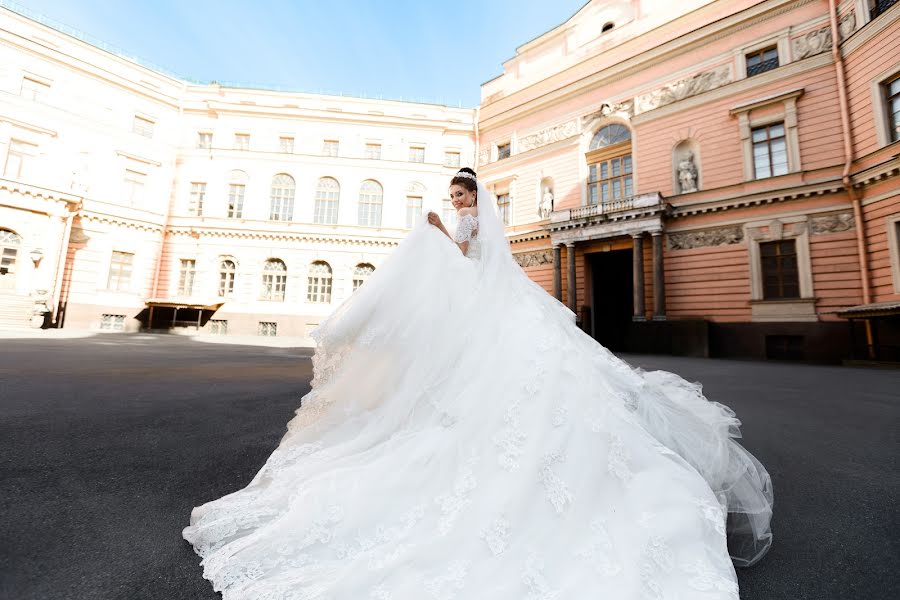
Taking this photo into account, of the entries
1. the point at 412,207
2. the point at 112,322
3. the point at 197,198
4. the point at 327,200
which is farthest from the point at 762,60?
the point at 112,322

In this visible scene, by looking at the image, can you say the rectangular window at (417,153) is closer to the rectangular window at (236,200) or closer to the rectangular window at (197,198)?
the rectangular window at (236,200)

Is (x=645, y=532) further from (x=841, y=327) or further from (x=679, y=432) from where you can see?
(x=841, y=327)

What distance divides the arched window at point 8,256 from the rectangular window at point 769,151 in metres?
28.9

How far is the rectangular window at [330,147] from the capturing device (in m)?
21.6

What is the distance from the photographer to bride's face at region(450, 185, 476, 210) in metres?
2.83

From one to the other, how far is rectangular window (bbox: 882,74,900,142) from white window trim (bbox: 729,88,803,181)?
1.93 meters

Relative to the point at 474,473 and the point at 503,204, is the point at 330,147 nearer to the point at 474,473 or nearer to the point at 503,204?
the point at 503,204

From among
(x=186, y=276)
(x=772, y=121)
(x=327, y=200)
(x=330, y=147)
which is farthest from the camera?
(x=330, y=147)

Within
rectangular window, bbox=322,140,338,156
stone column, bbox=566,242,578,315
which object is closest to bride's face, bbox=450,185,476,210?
stone column, bbox=566,242,578,315

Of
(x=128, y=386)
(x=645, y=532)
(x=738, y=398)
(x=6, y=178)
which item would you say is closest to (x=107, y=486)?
(x=645, y=532)

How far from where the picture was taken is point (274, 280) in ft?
65.8

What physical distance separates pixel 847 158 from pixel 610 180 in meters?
7.08

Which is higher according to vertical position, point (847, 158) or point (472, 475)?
point (847, 158)

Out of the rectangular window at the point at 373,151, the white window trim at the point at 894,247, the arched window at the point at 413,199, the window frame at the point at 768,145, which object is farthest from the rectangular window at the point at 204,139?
the white window trim at the point at 894,247
